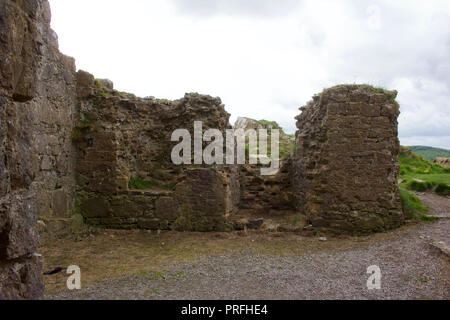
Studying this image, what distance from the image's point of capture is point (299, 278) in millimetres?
4879

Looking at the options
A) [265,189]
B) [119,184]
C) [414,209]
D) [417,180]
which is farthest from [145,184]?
[417,180]

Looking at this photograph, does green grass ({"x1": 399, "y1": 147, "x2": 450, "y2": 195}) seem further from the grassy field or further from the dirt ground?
the dirt ground

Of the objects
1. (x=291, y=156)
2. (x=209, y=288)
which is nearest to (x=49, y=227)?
(x=209, y=288)

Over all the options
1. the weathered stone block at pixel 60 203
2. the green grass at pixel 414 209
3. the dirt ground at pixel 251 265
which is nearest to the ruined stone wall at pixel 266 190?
the dirt ground at pixel 251 265

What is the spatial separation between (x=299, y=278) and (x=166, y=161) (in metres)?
5.06

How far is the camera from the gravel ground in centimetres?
422

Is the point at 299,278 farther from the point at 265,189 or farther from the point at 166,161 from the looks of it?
the point at 265,189

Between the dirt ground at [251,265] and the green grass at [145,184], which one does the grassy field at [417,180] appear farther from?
the green grass at [145,184]

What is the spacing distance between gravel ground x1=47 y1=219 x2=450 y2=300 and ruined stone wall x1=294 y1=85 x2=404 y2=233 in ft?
4.04

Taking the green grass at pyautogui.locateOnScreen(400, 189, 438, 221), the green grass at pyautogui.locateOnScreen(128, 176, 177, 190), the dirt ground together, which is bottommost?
the dirt ground

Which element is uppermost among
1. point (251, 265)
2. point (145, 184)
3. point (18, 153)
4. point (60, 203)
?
point (18, 153)

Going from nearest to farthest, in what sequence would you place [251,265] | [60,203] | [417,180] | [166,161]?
[251,265], [60,203], [166,161], [417,180]

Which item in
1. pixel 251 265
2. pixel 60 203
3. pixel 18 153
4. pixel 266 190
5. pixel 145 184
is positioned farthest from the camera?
pixel 266 190

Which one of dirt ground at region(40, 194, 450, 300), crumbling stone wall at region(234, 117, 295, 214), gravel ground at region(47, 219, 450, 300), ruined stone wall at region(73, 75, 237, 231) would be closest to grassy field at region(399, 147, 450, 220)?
dirt ground at region(40, 194, 450, 300)
